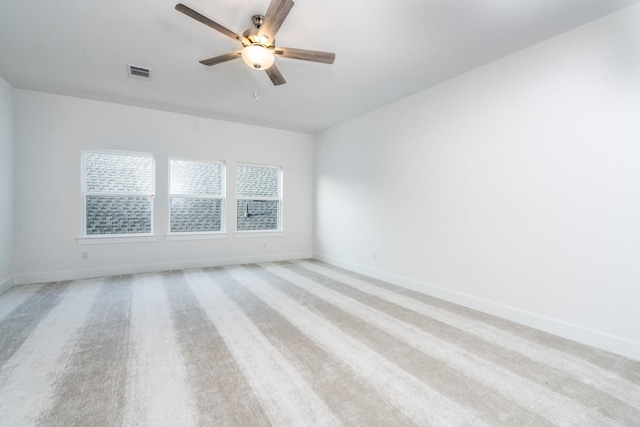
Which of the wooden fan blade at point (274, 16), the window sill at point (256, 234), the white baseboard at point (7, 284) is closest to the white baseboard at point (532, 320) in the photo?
the window sill at point (256, 234)

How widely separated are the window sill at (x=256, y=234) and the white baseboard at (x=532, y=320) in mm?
2548

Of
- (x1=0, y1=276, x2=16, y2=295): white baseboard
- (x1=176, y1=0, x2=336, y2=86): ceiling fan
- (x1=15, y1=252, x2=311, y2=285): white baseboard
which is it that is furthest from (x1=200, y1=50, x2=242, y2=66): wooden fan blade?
(x1=0, y1=276, x2=16, y2=295): white baseboard

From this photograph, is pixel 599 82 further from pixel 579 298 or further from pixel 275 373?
pixel 275 373

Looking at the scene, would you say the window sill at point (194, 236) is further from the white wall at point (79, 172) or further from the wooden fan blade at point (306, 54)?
the wooden fan blade at point (306, 54)

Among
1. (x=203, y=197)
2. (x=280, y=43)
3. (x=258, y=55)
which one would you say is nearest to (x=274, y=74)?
(x=280, y=43)

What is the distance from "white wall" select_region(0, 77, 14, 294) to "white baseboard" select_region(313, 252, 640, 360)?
17.0 feet

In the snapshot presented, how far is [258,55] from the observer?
2.47 m

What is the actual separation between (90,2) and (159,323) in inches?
110

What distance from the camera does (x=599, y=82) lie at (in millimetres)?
2480

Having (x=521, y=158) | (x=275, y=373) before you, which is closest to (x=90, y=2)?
(x=275, y=373)

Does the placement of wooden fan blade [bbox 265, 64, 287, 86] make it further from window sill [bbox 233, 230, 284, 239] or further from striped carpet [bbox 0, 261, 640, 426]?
window sill [bbox 233, 230, 284, 239]

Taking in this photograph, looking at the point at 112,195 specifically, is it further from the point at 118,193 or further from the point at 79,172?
the point at 79,172

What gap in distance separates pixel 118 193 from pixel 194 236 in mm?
1360

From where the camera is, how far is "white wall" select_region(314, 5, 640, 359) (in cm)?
238
